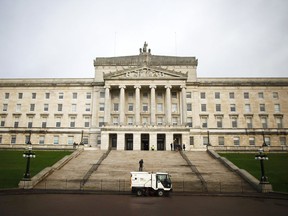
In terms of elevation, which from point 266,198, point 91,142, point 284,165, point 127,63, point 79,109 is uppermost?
point 127,63

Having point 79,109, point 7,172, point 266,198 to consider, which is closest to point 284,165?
point 266,198

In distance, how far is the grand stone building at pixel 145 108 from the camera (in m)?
64.8

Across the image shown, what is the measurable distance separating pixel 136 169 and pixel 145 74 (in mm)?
33429

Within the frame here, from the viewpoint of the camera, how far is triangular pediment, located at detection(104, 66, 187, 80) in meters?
64.8

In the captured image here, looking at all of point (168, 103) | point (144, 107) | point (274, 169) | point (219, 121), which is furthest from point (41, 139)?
point (274, 169)

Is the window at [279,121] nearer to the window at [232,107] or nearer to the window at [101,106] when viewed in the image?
the window at [232,107]

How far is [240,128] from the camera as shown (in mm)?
67250

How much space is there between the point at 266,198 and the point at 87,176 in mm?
20806

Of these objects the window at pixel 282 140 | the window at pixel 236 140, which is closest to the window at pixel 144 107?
the window at pixel 236 140

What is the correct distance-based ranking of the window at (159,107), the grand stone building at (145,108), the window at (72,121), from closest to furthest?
the grand stone building at (145,108)
the window at (159,107)
the window at (72,121)

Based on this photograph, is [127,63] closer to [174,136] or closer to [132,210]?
[174,136]

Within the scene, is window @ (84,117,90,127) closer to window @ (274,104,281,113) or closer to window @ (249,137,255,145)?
window @ (249,137,255,145)

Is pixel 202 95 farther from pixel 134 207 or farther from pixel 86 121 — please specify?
pixel 134 207

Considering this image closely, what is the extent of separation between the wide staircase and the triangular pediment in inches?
902
